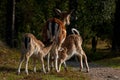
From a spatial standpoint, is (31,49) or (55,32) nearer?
(31,49)

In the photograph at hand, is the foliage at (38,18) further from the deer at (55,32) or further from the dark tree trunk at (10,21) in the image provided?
the deer at (55,32)

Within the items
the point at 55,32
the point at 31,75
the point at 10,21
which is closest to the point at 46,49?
the point at 55,32

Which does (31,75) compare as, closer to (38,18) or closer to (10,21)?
(10,21)

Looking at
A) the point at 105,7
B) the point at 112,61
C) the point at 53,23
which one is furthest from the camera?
the point at 105,7

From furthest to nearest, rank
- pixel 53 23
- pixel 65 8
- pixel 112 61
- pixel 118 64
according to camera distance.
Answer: pixel 65 8, pixel 112 61, pixel 118 64, pixel 53 23

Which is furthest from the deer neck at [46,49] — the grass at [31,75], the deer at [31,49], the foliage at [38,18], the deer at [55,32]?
Result: the foliage at [38,18]

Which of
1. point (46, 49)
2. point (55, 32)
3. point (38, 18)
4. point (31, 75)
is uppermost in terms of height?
point (38, 18)

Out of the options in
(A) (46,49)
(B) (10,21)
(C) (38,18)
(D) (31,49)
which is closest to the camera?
(D) (31,49)

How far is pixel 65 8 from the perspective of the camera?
110 ft

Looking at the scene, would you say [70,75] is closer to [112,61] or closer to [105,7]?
[112,61]

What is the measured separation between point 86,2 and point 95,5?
1.22 m

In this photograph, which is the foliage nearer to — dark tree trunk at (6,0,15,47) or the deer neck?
dark tree trunk at (6,0,15,47)

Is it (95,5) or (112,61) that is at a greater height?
(95,5)

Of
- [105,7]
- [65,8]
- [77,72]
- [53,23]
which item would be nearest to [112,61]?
[105,7]
